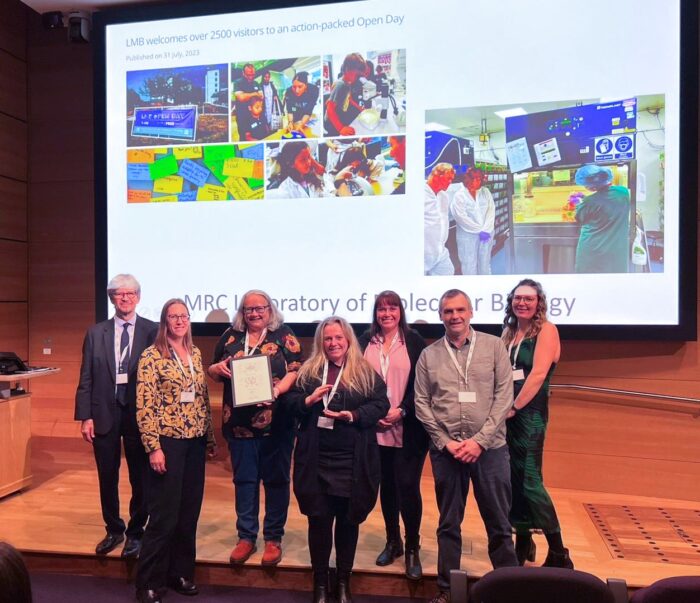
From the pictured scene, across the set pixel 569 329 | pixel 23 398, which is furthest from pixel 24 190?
pixel 569 329

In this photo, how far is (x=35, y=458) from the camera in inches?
180

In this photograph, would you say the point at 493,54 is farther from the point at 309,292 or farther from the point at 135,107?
the point at 135,107

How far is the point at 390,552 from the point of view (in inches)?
109

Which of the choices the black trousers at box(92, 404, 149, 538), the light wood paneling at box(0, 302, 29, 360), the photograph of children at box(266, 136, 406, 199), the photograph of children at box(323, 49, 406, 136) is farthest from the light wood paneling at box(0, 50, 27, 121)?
the black trousers at box(92, 404, 149, 538)

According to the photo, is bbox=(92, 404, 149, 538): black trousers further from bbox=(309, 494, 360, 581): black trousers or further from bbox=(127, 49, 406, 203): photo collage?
bbox=(127, 49, 406, 203): photo collage

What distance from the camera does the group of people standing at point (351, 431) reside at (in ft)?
7.81

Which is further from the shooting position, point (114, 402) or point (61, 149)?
point (61, 149)

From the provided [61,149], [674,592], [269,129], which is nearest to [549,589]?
[674,592]

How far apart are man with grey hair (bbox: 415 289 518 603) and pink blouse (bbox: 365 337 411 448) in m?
0.24

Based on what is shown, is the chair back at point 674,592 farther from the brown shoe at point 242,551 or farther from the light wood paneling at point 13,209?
the light wood paneling at point 13,209

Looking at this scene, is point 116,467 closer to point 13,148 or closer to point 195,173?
point 195,173

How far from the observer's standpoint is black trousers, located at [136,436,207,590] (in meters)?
2.44

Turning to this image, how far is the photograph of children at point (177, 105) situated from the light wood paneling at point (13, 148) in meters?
1.24

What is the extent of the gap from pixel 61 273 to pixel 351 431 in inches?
141
